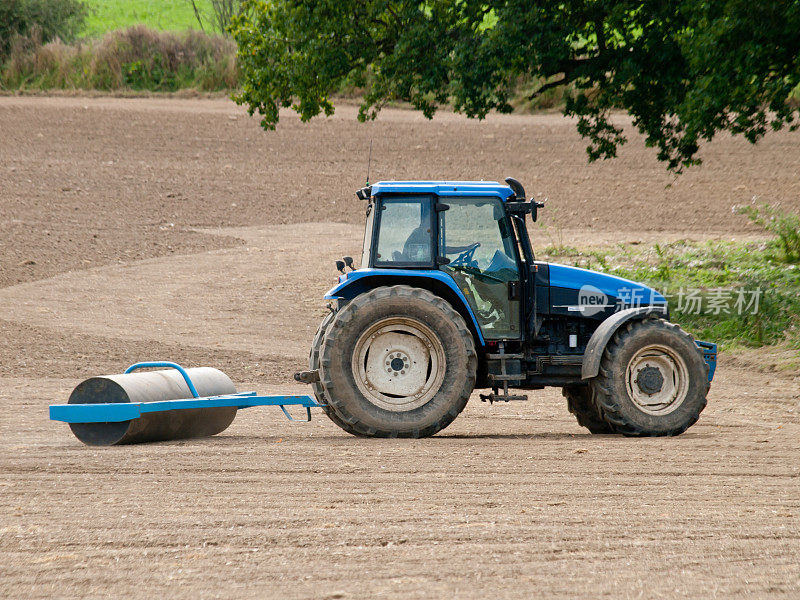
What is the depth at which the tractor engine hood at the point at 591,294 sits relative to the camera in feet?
29.3

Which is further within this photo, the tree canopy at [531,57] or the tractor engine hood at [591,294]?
the tree canopy at [531,57]

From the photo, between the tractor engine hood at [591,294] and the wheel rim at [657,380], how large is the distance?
633 millimetres

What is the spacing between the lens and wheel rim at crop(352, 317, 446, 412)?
8336 millimetres

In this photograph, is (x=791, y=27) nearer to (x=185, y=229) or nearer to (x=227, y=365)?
(x=227, y=365)

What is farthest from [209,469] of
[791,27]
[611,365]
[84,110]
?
[84,110]

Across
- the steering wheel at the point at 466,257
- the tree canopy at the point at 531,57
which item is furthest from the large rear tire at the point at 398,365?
the tree canopy at the point at 531,57

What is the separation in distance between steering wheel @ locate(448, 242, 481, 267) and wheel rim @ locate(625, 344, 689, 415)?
1604mm

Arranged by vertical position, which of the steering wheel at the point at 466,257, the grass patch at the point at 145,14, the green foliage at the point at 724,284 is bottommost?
the green foliage at the point at 724,284

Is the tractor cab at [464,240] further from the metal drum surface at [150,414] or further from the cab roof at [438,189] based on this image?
the metal drum surface at [150,414]

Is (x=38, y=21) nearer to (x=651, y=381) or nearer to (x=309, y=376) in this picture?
(x=309, y=376)

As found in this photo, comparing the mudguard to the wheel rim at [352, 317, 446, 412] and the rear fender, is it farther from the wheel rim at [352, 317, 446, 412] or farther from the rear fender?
the wheel rim at [352, 317, 446, 412]

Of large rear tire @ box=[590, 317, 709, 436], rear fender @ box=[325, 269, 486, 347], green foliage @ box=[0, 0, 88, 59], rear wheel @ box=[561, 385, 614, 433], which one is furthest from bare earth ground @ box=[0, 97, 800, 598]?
green foliage @ box=[0, 0, 88, 59]

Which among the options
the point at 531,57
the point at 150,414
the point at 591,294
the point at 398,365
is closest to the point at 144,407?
the point at 150,414

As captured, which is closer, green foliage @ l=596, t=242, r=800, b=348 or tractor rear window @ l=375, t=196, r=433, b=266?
tractor rear window @ l=375, t=196, r=433, b=266
